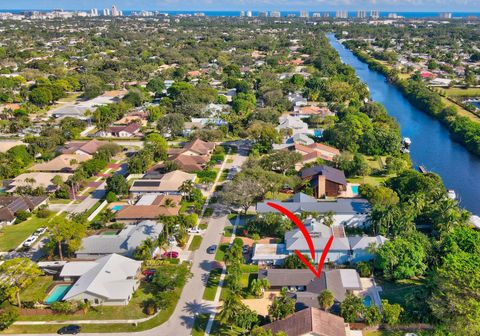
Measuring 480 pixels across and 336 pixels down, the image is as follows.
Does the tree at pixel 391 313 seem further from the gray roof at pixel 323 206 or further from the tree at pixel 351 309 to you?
the gray roof at pixel 323 206

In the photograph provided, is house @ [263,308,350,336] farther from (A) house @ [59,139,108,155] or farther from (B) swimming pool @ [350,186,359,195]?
(A) house @ [59,139,108,155]

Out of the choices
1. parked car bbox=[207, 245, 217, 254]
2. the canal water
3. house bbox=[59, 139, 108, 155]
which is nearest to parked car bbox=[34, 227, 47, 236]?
parked car bbox=[207, 245, 217, 254]

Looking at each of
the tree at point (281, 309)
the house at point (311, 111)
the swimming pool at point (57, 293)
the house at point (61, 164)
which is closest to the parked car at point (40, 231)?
the swimming pool at point (57, 293)

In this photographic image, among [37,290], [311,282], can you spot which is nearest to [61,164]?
[37,290]

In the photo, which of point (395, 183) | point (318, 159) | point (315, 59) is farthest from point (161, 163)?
point (315, 59)

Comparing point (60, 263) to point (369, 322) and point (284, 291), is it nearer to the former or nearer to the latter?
point (284, 291)

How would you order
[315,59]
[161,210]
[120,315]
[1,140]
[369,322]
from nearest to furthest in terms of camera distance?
[369,322], [120,315], [161,210], [1,140], [315,59]
